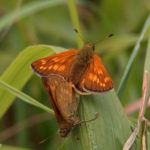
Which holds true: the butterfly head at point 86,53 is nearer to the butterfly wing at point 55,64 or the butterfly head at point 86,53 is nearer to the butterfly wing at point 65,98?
the butterfly wing at point 55,64

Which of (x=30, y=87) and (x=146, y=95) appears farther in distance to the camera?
(x=30, y=87)

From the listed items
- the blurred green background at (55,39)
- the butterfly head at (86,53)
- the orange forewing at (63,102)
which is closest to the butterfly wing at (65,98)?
the orange forewing at (63,102)

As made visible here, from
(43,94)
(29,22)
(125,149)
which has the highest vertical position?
(29,22)

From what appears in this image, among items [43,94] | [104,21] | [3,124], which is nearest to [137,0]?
[104,21]

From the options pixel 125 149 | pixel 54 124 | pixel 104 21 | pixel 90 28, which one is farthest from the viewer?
pixel 90 28

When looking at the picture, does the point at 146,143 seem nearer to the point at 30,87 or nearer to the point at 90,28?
the point at 30,87

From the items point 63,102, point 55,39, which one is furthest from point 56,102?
point 55,39

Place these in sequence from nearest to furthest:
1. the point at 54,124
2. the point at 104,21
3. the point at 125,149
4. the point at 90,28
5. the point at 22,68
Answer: the point at 125,149 → the point at 22,68 → the point at 54,124 → the point at 104,21 → the point at 90,28

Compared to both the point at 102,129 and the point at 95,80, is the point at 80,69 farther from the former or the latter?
the point at 102,129
